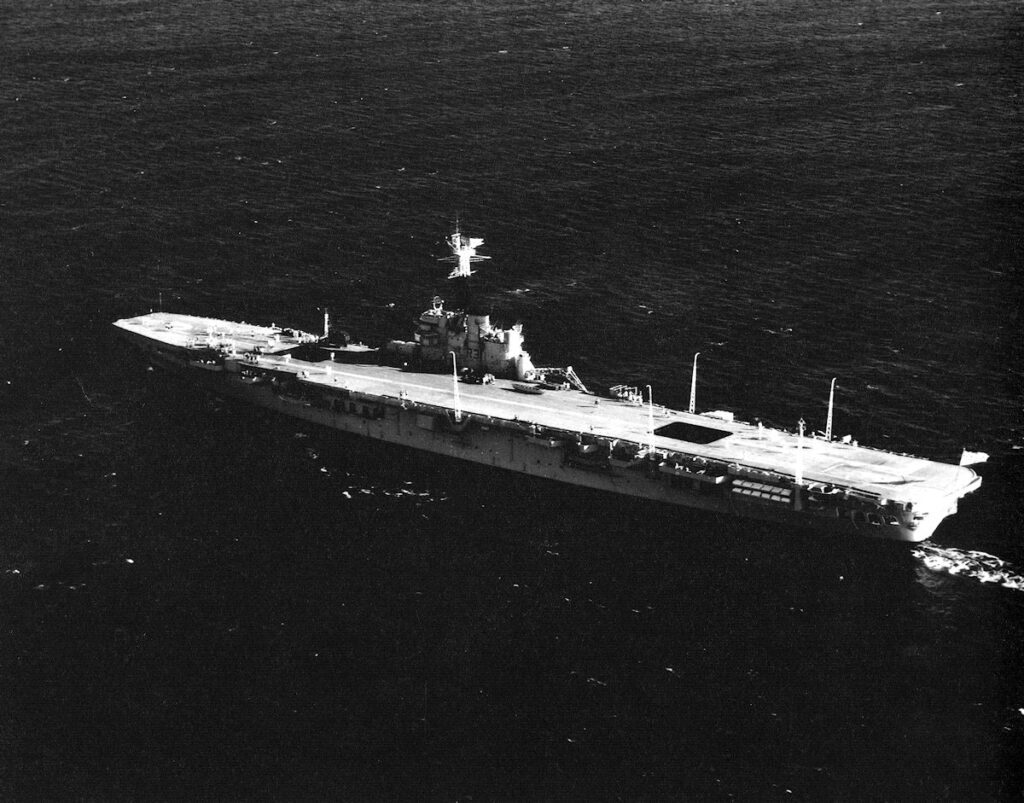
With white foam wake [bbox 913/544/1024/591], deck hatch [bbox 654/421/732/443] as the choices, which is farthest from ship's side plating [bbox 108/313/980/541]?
white foam wake [bbox 913/544/1024/591]

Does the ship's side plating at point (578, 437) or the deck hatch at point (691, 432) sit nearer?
the ship's side plating at point (578, 437)

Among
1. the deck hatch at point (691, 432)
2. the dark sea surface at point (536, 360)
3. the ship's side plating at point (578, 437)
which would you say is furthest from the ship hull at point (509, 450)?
the deck hatch at point (691, 432)

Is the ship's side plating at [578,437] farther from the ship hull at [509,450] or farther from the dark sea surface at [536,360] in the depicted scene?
the dark sea surface at [536,360]

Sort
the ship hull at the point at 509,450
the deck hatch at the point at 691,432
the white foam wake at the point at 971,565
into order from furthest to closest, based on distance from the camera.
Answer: the deck hatch at the point at 691,432, the ship hull at the point at 509,450, the white foam wake at the point at 971,565

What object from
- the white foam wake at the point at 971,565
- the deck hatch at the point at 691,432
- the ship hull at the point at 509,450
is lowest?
the white foam wake at the point at 971,565

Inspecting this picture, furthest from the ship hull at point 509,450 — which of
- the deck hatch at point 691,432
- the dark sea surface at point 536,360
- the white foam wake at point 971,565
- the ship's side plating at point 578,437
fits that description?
the deck hatch at point 691,432

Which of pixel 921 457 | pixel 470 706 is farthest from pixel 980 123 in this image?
pixel 470 706

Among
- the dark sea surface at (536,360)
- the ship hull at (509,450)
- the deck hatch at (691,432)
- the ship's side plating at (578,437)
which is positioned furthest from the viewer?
the deck hatch at (691,432)

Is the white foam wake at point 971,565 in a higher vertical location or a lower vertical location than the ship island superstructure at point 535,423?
lower
